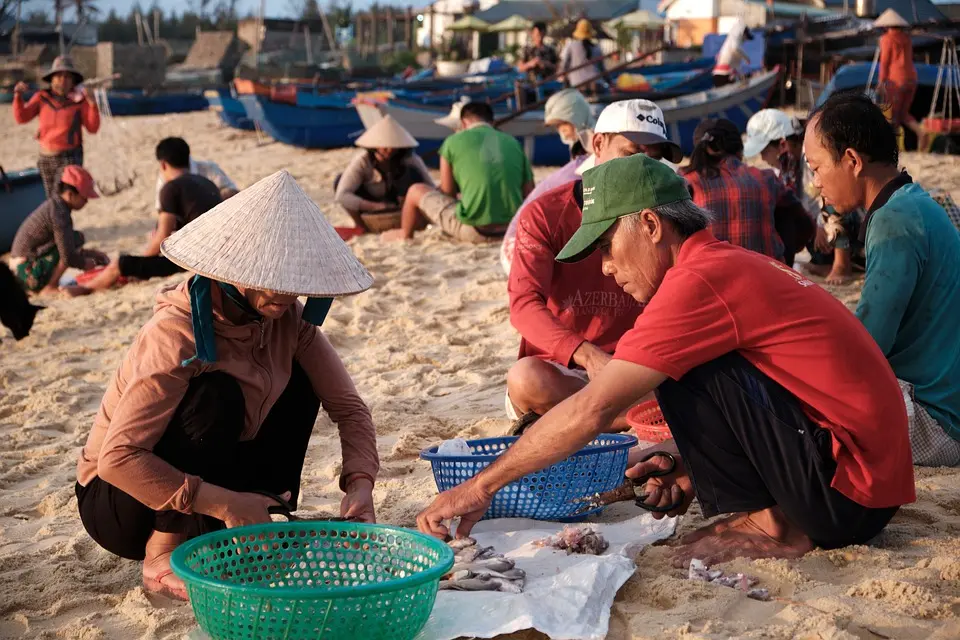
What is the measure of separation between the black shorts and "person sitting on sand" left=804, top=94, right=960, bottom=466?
17.1 feet

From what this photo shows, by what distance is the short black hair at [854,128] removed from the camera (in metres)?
3.09

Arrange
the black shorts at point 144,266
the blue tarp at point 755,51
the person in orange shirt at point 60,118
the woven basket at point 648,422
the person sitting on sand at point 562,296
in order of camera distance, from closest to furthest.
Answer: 1. the woven basket at point 648,422
2. the person sitting on sand at point 562,296
3. the black shorts at point 144,266
4. the person in orange shirt at point 60,118
5. the blue tarp at point 755,51

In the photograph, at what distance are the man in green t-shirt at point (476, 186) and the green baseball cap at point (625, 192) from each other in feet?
16.7

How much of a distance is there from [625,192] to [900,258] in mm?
1124

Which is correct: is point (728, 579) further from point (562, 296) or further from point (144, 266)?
point (144, 266)

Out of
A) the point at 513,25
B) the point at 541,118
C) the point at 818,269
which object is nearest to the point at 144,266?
the point at 818,269

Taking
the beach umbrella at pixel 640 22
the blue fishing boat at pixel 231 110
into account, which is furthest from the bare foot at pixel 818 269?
the beach umbrella at pixel 640 22

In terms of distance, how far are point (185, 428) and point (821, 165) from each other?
1.98m

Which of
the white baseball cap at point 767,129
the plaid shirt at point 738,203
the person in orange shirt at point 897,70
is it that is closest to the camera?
the plaid shirt at point 738,203

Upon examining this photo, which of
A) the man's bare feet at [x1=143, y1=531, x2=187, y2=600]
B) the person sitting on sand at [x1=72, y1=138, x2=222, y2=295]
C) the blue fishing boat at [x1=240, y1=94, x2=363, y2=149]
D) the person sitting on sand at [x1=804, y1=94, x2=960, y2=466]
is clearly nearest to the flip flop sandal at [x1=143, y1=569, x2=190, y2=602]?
the man's bare feet at [x1=143, y1=531, x2=187, y2=600]

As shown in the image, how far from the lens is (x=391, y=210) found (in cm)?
842

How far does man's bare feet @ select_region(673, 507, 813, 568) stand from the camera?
2699 mm

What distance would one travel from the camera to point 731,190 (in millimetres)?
4785

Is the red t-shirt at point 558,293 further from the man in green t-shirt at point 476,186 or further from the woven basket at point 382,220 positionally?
the woven basket at point 382,220
